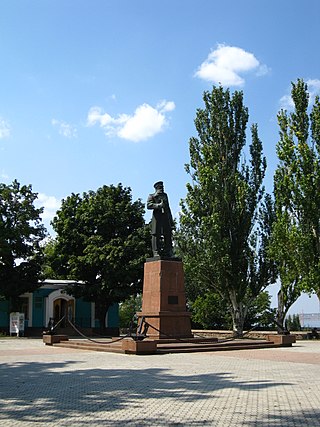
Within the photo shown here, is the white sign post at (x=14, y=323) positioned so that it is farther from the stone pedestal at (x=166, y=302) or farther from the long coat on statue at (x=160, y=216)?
the long coat on statue at (x=160, y=216)

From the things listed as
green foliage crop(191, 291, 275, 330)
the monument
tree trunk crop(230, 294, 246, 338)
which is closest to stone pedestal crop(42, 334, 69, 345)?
the monument

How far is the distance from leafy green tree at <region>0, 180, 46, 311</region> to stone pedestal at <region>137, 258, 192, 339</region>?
15.5m

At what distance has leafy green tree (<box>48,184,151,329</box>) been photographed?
30.9m

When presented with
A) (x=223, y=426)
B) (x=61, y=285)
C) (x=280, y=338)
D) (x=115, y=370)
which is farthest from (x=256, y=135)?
(x=223, y=426)

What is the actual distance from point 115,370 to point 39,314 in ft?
81.4

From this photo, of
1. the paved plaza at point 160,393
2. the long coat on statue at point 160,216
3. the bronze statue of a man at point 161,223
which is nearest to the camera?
the paved plaza at point 160,393

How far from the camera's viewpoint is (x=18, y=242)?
32.0 meters

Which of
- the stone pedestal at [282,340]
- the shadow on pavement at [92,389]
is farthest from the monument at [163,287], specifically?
the shadow on pavement at [92,389]

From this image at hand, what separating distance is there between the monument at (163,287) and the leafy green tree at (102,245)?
12160 millimetres

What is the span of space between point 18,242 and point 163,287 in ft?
56.0

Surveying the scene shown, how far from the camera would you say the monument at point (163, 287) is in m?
17.2

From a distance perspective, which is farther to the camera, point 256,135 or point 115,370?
point 256,135

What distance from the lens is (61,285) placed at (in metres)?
35.2

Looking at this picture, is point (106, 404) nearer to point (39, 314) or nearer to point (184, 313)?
point (184, 313)
